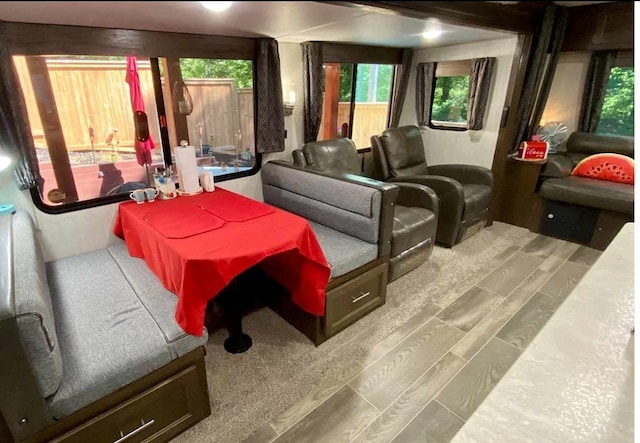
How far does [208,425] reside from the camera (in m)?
1.52

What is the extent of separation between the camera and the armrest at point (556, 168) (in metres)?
3.27

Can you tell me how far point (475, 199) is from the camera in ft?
10.00

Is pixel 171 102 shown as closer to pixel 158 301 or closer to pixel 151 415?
pixel 158 301

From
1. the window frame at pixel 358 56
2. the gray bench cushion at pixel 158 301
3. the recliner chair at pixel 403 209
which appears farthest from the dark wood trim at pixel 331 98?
the gray bench cushion at pixel 158 301

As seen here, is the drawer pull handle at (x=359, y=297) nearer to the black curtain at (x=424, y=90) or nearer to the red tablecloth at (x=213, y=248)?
the red tablecloth at (x=213, y=248)

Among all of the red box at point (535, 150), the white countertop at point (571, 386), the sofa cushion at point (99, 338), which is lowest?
the sofa cushion at point (99, 338)

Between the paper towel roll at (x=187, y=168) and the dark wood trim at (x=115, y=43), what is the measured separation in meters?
0.60

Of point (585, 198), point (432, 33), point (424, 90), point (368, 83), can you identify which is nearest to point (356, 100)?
point (368, 83)

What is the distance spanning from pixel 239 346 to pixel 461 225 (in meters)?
2.15

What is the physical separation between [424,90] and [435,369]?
2992 millimetres

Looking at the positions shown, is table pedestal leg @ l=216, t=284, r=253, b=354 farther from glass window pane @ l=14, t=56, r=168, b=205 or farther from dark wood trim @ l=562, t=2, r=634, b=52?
dark wood trim @ l=562, t=2, r=634, b=52

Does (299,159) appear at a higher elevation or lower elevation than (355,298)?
higher

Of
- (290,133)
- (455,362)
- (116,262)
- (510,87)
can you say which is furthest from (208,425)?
(510,87)

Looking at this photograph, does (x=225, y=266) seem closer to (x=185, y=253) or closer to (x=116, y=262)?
(x=185, y=253)
